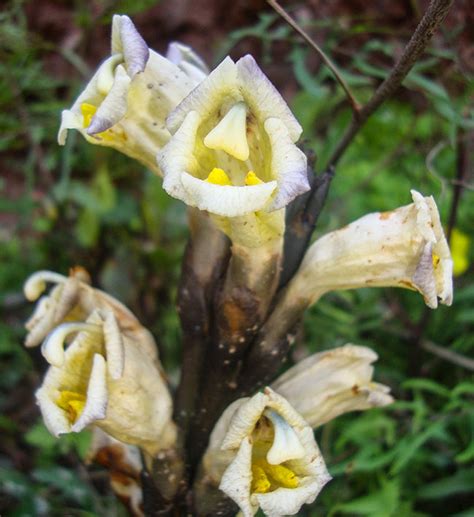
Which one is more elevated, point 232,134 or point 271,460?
point 232,134

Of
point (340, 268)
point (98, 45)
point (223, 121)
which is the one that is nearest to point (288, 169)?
point (223, 121)

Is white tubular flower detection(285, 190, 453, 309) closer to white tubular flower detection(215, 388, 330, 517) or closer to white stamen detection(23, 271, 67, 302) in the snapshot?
white tubular flower detection(215, 388, 330, 517)

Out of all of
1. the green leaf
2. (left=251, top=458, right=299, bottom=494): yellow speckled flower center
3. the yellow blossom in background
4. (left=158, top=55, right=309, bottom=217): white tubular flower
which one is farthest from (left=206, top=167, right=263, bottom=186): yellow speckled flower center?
the yellow blossom in background

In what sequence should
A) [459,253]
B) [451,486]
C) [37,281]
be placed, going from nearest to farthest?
1. [37,281]
2. [451,486]
3. [459,253]

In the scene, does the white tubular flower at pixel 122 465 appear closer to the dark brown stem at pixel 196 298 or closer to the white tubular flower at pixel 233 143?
the dark brown stem at pixel 196 298

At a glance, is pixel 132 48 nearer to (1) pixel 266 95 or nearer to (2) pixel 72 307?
(1) pixel 266 95

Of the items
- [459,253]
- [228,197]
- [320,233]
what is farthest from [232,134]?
[459,253]

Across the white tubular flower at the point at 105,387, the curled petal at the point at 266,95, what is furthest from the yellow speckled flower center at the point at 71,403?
the curled petal at the point at 266,95
